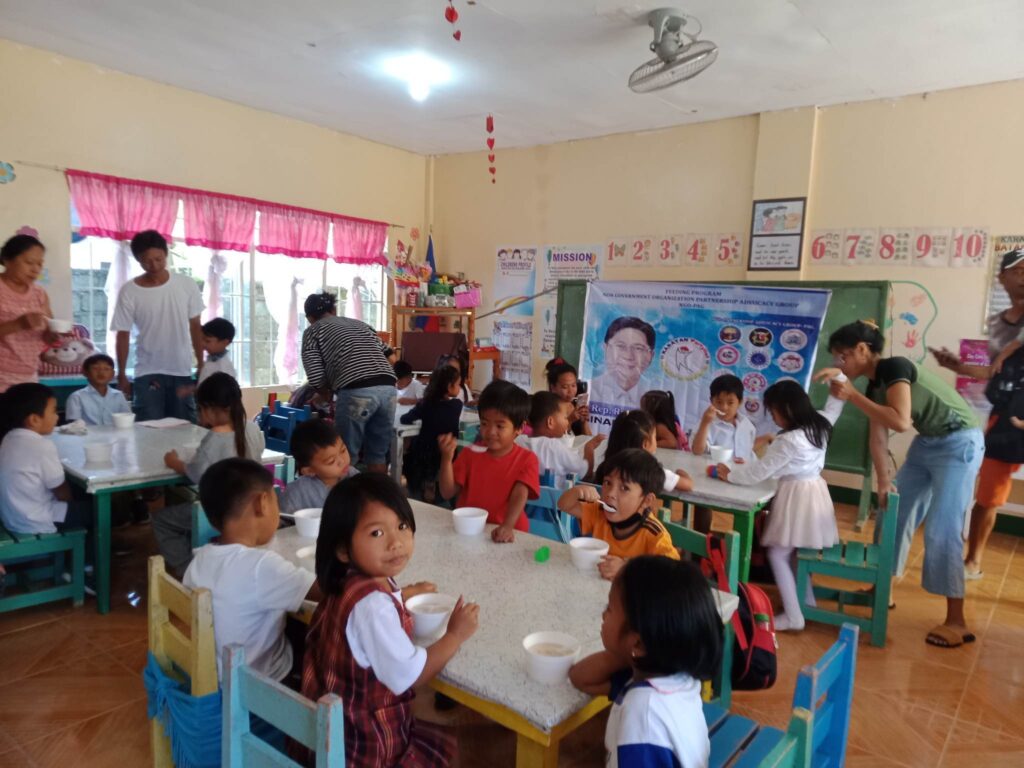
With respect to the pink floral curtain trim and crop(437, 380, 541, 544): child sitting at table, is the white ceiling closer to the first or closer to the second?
the pink floral curtain trim

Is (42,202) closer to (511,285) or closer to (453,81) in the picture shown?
(453,81)

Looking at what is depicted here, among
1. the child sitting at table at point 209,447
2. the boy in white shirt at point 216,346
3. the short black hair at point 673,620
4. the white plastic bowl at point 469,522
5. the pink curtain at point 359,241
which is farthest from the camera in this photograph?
the pink curtain at point 359,241

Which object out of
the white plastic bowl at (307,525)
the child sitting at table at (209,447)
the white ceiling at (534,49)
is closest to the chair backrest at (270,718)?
the white plastic bowl at (307,525)

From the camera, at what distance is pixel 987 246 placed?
4590 mm

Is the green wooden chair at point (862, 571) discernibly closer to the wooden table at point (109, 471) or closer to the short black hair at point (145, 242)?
the wooden table at point (109, 471)

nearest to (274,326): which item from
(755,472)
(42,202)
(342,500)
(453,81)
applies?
(42,202)

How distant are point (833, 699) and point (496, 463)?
52.9 inches

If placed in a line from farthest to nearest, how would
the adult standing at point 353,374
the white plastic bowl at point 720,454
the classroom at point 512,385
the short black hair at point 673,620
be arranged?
the adult standing at point 353,374
the white plastic bowl at point 720,454
the classroom at point 512,385
the short black hair at point 673,620

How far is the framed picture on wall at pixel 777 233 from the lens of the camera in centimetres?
523

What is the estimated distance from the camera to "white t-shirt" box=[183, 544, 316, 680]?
1627 millimetres

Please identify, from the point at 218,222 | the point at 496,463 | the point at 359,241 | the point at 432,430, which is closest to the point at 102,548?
the point at 432,430

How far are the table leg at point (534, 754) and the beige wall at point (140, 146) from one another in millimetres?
4890

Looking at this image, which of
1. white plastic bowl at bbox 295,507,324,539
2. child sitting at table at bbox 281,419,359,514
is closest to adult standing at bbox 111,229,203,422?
child sitting at table at bbox 281,419,359,514

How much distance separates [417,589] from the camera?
5.37ft
